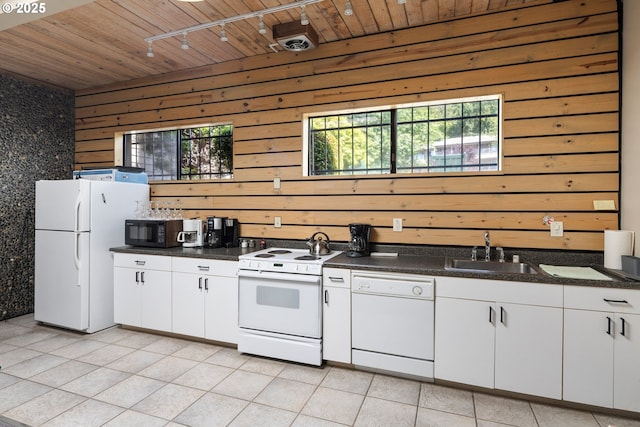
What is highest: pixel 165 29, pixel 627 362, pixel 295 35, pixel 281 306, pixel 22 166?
pixel 165 29

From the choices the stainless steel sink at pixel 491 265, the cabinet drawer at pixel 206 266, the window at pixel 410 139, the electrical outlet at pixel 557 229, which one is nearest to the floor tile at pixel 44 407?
the cabinet drawer at pixel 206 266

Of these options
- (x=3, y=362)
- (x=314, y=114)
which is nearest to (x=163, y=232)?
(x=3, y=362)

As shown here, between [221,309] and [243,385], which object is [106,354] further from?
[243,385]

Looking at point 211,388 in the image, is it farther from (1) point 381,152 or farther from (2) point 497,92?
(2) point 497,92

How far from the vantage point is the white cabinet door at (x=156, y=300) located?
138 inches

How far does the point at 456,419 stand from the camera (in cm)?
220

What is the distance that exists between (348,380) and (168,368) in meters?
1.49

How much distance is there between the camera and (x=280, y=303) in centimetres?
297

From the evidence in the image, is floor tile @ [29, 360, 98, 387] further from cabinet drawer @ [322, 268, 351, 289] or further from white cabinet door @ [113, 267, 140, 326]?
cabinet drawer @ [322, 268, 351, 289]

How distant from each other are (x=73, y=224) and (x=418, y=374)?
359 centimetres

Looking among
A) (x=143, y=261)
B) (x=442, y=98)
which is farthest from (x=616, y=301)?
(x=143, y=261)

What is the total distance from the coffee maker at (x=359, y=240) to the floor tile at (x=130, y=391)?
1848mm

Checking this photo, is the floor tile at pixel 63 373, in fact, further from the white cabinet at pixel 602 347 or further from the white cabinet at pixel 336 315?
the white cabinet at pixel 602 347

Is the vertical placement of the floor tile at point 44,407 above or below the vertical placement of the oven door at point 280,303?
below
